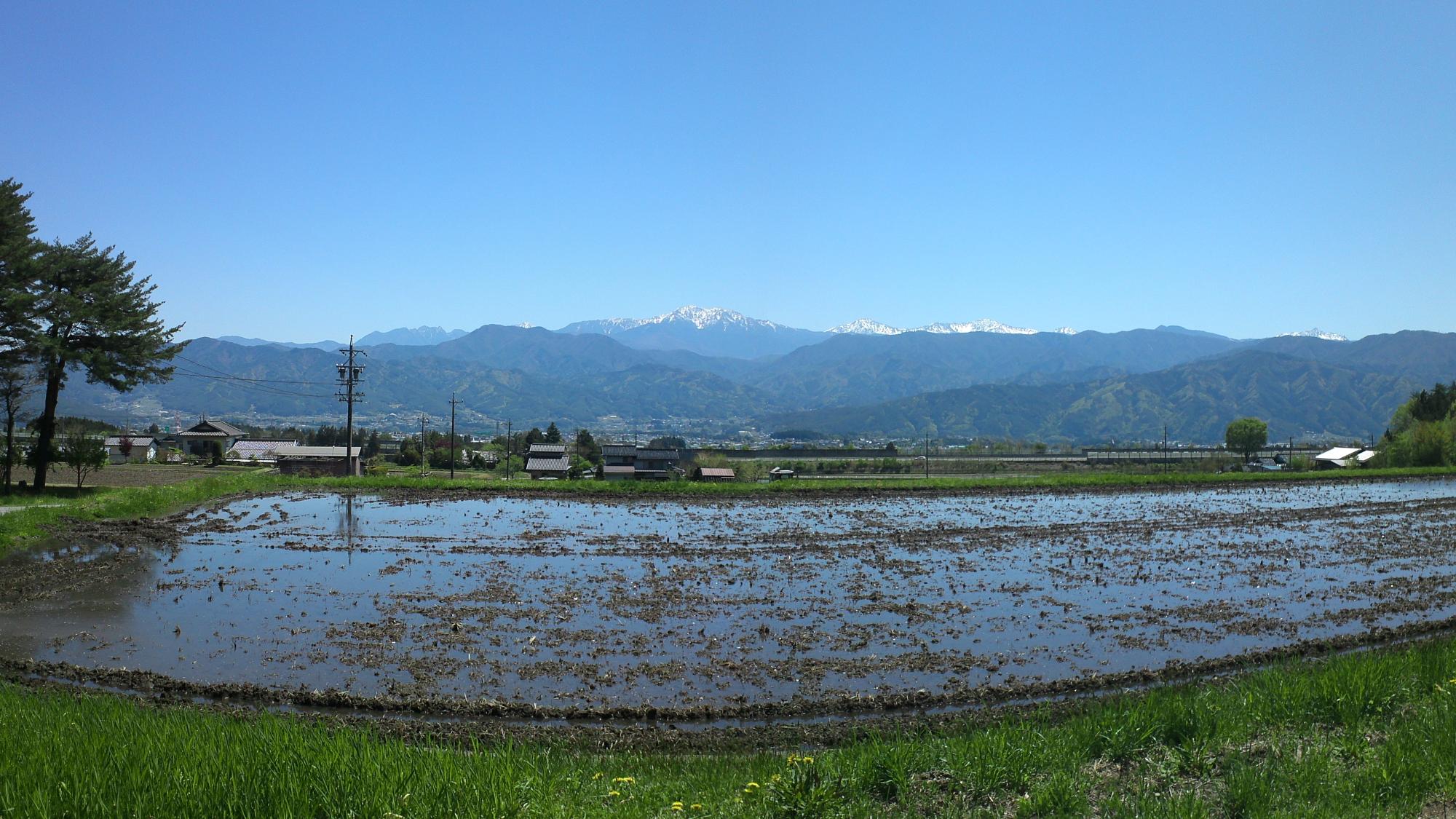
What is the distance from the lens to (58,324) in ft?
78.5

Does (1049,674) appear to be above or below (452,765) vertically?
below

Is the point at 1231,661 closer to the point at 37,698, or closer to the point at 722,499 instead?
the point at 37,698

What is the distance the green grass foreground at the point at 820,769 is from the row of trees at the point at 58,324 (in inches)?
826

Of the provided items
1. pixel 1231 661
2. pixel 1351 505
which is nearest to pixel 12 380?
pixel 1231 661

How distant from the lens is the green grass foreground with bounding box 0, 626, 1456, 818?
500 cm

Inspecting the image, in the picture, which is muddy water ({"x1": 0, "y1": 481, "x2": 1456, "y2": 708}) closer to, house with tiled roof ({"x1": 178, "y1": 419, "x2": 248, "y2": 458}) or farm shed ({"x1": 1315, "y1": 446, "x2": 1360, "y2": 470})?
farm shed ({"x1": 1315, "y1": 446, "x2": 1360, "y2": 470})

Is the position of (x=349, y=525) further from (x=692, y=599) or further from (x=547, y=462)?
(x=547, y=462)

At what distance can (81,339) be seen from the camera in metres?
24.7

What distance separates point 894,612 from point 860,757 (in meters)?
6.76

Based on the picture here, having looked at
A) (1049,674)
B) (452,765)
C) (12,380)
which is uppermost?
(12,380)

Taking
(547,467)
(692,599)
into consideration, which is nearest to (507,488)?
(692,599)

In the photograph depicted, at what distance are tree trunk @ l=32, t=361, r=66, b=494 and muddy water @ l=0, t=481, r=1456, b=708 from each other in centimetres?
548

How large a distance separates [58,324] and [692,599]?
21.7 m

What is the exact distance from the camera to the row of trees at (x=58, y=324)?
75.3 feet
